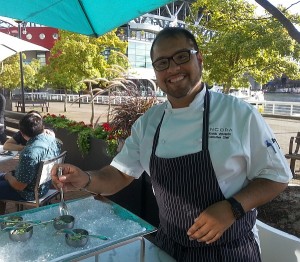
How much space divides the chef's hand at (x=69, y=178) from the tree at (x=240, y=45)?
624 cm

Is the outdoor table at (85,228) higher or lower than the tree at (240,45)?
lower

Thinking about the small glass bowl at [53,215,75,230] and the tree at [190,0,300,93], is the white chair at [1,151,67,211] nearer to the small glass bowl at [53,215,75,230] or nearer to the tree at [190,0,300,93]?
the small glass bowl at [53,215,75,230]

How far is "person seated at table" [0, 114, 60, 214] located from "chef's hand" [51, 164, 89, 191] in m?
1.88

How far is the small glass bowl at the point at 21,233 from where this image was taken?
4.91 ft

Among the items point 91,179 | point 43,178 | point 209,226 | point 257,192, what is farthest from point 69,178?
point 43,178

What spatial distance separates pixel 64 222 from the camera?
1628mm

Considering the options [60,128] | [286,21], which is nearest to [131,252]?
[286,21]

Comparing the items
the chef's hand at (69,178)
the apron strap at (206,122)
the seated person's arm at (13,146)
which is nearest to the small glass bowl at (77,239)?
the chef's hand at (69,178)

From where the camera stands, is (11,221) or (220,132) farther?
(11,221)

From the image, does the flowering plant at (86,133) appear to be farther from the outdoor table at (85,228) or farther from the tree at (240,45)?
the tree at (240,45)

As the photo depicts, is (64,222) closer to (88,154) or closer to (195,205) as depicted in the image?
(195,205)

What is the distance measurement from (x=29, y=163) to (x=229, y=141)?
2.53 m

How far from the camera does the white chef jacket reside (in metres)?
1.45

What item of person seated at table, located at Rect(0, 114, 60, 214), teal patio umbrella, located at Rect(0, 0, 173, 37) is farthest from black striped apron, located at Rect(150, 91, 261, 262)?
person seated at table, located at Rect(0, 114, 60, 214)
